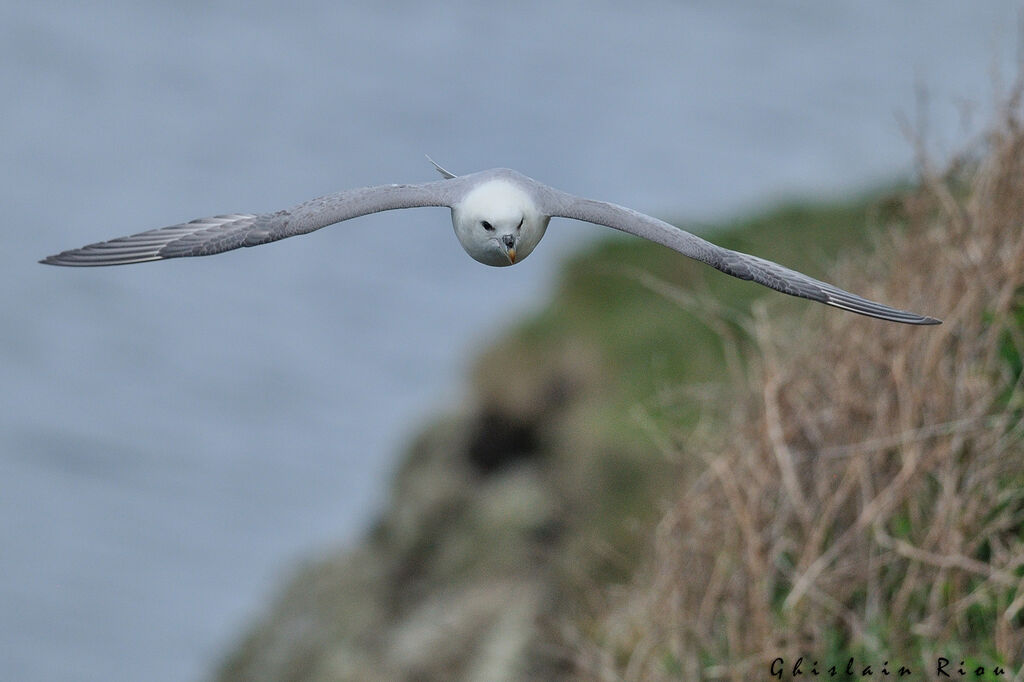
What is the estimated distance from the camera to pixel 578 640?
7.03 m

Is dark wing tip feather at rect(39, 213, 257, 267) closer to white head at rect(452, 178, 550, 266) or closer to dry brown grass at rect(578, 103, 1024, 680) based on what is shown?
white head at rect(452, 178, 550, 266)

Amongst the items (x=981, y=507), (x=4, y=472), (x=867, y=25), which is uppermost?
(x=867, y=25)

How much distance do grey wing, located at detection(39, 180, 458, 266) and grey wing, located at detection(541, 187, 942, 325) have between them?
0.36m

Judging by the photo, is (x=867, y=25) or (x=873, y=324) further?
(x=867, y=25)

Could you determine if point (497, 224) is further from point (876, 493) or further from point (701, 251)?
point (876, 493)

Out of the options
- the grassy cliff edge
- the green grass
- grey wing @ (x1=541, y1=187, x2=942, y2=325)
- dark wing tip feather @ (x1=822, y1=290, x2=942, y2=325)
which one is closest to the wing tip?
grey wing @ (x1=541, y1=187, x2=942, y2=325)

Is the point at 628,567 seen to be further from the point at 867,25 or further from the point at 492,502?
the point at 867,25

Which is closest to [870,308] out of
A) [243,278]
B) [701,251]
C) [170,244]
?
[701,251]

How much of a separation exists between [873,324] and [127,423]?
52.7 feet

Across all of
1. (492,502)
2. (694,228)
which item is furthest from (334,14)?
(492,502)

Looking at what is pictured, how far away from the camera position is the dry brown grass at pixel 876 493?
19.2 feet

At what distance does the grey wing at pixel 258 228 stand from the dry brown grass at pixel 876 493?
2732 mm

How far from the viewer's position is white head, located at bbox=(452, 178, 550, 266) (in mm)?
3787

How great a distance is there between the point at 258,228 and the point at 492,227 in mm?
849
